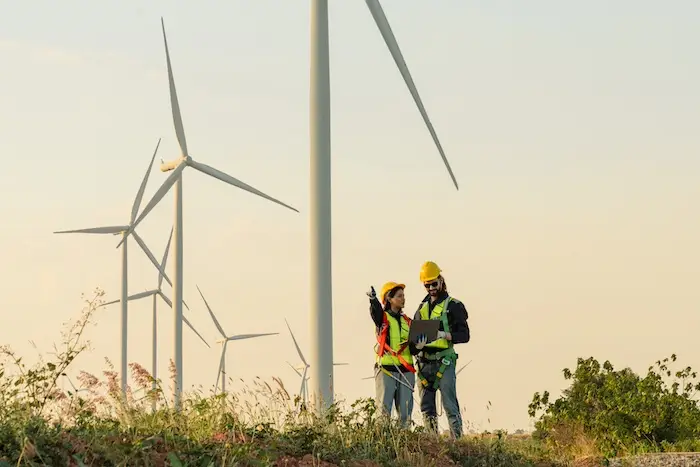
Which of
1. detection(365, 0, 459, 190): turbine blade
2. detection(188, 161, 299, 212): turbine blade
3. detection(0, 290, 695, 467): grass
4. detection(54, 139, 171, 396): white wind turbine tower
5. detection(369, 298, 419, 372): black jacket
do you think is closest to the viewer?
detection(0, 290, 695, 467): grass


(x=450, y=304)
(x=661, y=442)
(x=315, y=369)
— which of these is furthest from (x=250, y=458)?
(x=661, y=442)

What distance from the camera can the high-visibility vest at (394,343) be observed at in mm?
13969

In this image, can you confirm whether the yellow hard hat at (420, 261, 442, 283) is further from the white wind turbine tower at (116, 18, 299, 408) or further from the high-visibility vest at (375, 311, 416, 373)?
the white wind turbine tower at (116, 18, 299, 408)

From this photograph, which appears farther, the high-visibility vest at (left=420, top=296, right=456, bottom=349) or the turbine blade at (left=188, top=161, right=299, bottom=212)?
the turbine blade at (left=188, top=161, right=299, bottom=212)

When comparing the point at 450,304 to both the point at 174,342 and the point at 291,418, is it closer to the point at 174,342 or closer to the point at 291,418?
the point at 291,418

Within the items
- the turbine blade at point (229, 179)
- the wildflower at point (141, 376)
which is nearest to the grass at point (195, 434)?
the wildflower at point (141, 376)

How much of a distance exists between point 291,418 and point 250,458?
2361 mm

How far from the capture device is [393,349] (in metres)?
14.0

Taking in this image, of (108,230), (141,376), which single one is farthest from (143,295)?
(141,376)

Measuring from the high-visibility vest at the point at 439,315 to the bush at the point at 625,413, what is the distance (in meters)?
6.95

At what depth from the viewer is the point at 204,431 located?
10.1 metres

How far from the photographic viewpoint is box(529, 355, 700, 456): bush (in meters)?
20.8

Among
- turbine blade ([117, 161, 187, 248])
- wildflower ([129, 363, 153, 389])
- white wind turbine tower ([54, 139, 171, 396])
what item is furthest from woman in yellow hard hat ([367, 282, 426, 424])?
white wind turbine tower ([54, 139, 171, 396])

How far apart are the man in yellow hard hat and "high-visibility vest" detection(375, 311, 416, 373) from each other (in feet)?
0.87
